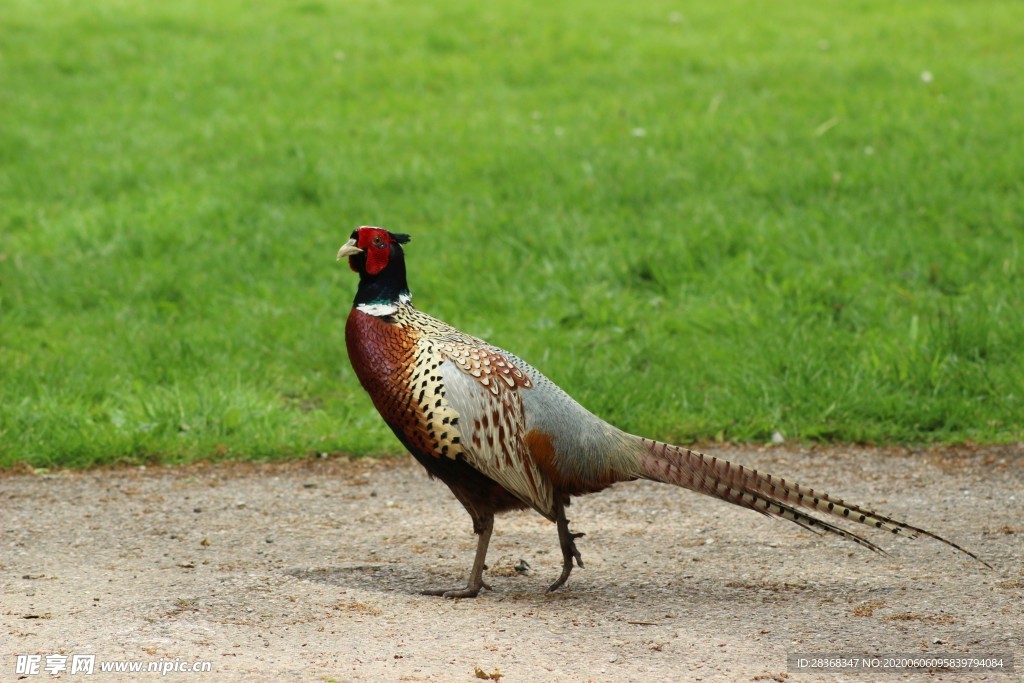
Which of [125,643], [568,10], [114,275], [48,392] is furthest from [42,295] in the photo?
[568,10]

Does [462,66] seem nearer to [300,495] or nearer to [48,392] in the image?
[48,392]

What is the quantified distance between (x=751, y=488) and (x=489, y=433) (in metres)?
0.86

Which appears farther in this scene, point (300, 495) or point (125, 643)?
point (300, 495)

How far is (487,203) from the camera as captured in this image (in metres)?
8.52

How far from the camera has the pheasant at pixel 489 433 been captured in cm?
397

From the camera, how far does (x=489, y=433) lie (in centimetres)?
400

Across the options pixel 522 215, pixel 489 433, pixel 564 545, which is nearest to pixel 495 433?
pixel 489 433

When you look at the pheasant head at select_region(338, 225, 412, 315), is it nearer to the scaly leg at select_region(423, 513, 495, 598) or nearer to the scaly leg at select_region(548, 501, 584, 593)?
the scaly leg at select_region(423, 513, 495, 598)

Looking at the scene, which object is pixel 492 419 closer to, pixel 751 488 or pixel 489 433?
pixel 489 433

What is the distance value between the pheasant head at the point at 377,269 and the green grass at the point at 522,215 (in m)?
1.82

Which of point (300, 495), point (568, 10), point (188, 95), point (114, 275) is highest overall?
point (568, 10)

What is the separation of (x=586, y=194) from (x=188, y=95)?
398cm

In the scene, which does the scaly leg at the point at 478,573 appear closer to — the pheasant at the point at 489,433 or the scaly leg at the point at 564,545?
the pheasant at the point at 489,433

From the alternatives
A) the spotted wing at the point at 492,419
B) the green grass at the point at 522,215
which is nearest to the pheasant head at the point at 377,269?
the spotted wing at the point at 492,419
